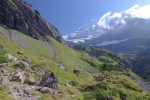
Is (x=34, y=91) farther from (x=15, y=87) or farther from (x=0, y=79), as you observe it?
(x=0, y=79)

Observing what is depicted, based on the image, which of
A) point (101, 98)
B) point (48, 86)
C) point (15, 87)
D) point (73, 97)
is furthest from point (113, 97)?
point (15, 87)

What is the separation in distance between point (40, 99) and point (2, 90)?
8.36 metres

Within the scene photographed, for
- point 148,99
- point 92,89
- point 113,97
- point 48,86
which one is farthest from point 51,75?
point 148,99

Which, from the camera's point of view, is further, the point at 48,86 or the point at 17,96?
the point at 48,86

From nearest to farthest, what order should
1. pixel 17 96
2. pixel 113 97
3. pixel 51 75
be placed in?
pixel 17 96
pixel 113 97
pixel 51 75

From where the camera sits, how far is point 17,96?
232ft

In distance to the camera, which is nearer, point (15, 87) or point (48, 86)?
point (15, 87)

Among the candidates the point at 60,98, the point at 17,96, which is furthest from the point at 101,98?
the point at 17,96

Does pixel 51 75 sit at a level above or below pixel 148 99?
above

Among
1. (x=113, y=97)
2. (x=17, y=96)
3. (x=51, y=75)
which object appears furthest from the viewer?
(x=51, y=75)

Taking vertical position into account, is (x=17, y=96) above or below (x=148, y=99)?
above

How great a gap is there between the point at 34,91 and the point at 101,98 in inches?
626

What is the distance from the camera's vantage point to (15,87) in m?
77.8

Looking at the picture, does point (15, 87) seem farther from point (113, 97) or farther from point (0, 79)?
point (113, 97)
